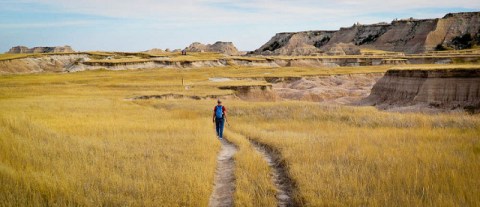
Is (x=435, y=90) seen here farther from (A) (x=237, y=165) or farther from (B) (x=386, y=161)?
(A) (x=237, y=165)

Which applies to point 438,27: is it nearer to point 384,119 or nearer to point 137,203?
point 384,119

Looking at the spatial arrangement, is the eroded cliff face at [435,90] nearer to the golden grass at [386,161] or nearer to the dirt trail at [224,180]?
the golden grass at [386,161]

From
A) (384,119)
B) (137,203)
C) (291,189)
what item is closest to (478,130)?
(384,119)

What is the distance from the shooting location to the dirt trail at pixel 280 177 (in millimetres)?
9531

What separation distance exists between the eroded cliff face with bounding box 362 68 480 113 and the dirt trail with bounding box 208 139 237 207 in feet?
92.3

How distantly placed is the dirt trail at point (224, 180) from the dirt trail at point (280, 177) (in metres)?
1.04

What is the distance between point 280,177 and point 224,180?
1.46 m

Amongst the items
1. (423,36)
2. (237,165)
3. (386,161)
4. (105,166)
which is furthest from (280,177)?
(423,36)

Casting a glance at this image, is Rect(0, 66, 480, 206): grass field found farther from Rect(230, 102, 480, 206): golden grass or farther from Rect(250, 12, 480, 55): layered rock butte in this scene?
Rect(250, 12, 480, 55): layered rock butte

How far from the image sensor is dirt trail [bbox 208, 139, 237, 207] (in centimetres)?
949

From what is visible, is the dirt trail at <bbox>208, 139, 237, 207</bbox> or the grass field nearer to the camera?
the grass field

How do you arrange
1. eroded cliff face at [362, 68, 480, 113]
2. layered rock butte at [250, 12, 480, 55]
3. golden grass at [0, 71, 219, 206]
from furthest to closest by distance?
layered rock butte at [250, 12, 480, 55], eroded cliff face at [362, 68, 480, 113], golden grass at [0, 71, 219, 206]

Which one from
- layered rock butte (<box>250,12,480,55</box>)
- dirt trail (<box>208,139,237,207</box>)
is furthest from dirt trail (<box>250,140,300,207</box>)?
layered rock butte (<box>250,12,480,55</box>)

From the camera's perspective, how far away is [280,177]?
38.1 feet
